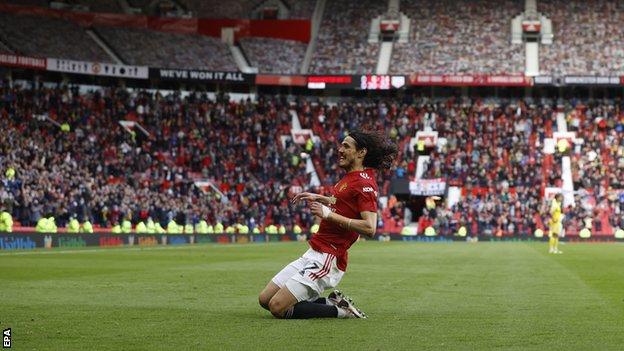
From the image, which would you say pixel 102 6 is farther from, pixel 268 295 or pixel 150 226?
pixel 268 295

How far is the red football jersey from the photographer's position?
1159 cm

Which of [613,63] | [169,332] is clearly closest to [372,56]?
[613,63]

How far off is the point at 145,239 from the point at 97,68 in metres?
26.2


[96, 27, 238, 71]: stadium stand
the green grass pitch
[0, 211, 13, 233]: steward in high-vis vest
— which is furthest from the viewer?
[96, 27, 238, 71]: stadium stand

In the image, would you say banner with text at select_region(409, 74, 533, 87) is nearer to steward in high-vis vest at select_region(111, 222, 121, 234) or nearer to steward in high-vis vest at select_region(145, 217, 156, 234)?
steward in high-vis vest at select_region(145, 217, 156, 234)

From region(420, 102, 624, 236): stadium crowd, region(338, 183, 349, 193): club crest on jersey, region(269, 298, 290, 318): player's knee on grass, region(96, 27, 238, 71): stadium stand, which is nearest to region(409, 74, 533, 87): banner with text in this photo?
region(420, 102, 624, 236): stadium crowd

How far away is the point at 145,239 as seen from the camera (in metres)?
46.1

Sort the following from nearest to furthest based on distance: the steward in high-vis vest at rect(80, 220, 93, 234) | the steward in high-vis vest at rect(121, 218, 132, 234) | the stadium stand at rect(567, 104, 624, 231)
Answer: the steward in high-vis vest at rect(80, 220, 93, 234) < the steward in high-vis vest at rect(121, 218, 132, 234) < the stadium stand at rect(567, 104, 624, 231)

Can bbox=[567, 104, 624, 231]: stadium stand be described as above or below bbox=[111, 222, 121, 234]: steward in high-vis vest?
above

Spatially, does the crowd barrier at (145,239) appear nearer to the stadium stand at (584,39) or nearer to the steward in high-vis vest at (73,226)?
the steward in high-vis vest at (73,226)

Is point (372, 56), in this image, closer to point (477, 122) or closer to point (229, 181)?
point (477, 122)

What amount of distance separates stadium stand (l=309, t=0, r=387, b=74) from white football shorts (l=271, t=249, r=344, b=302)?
6600 cm

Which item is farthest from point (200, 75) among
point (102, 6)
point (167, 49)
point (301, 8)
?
point (301, 8)

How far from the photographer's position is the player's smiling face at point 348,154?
11727 mm
